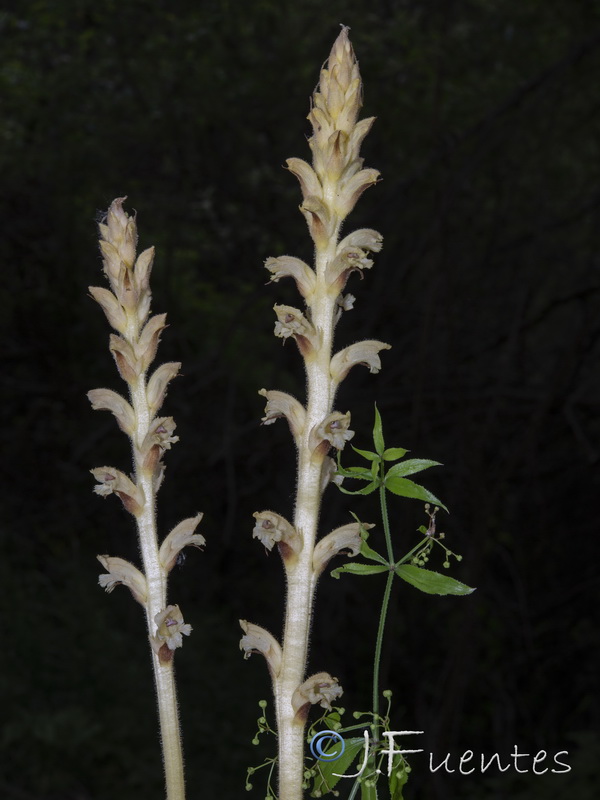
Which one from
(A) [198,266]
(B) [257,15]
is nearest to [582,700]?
(A) [198,266]

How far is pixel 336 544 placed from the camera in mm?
577

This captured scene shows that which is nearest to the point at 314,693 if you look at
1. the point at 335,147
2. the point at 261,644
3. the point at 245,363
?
the point at 261,644

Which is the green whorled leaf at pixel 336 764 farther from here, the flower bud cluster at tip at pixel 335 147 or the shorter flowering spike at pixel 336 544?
the flower bud cluster at tip at pixel 335 147

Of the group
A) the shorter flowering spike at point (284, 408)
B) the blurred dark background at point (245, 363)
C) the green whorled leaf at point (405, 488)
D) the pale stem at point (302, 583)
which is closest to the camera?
the pale stem at point (302, 583)

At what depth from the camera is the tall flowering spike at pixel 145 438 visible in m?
0.49

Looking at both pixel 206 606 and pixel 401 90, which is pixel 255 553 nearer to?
pixel 206 606

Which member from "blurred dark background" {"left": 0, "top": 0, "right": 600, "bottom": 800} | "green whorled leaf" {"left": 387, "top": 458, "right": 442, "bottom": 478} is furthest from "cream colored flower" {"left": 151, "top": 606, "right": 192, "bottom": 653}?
"blurred dark background" {"left": 0, "top": 0, "right": 600, "bottom": 800}

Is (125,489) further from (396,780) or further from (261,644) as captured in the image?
(396,780)

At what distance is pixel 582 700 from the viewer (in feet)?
24.0

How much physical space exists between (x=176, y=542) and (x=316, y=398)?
0.42ft

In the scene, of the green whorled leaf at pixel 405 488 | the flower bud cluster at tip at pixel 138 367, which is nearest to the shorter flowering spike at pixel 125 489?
the flower bud cluster at tip at pixel 138 367

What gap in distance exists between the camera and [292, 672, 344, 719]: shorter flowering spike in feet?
1.60

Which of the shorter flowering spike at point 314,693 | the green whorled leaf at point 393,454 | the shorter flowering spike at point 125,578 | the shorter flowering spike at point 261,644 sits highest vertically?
the green whorled leaf at point 393,454

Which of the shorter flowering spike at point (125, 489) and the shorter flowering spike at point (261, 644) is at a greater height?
the shorter flowering spike at point (125, 489)
